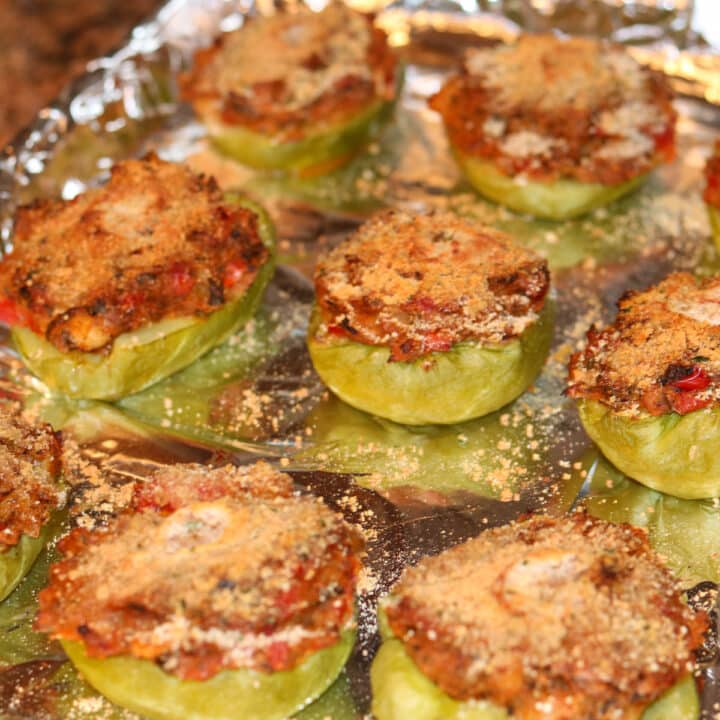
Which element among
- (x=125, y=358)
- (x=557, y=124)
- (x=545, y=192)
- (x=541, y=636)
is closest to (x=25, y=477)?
(x=125, y=358)

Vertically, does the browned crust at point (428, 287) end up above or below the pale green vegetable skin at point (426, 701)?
above

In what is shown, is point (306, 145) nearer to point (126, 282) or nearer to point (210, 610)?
point (126, 282)

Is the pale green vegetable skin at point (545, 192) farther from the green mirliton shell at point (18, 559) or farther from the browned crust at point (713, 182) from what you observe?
the green mirliton shell at point (18, 559)

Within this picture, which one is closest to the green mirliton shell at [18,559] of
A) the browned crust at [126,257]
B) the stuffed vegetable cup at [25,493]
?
the stuffed vegetable cup at [25,493]

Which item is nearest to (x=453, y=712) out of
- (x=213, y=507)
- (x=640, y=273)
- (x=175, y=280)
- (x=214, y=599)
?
(x=214, y=599)

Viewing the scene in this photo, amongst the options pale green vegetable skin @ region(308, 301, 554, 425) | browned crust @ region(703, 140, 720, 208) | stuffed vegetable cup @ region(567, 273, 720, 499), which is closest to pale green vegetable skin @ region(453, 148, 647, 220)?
browned crust @ region(703, 140, 720, 208)
